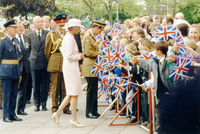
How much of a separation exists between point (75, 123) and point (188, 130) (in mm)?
2649

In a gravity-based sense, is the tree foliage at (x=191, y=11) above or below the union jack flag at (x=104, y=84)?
above

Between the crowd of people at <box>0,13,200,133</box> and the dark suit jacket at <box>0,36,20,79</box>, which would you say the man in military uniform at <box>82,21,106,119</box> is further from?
the dark suit jacket at <box>0,36,20,79</box>

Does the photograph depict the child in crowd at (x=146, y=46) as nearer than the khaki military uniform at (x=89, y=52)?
Yes

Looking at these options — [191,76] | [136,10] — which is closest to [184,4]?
[136,10]

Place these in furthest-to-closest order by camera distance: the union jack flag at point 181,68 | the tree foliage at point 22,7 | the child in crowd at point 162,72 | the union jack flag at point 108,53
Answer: the tree foliage at point 22,7 → the union jack flag at point 108,53 → the child in crowd at point 162,72 → the union jack flag at point 181,68

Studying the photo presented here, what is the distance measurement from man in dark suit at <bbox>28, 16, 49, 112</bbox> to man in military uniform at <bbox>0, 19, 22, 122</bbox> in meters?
1.21

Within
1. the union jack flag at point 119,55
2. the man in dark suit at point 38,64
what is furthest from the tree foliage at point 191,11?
the union jack flag at point 119,55

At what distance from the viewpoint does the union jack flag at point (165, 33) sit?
5.14m

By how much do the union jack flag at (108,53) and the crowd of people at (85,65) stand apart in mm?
300

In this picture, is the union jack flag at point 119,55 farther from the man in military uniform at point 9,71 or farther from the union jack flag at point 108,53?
the man in military uniform at point 9,71

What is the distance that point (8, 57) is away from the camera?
24.9ft

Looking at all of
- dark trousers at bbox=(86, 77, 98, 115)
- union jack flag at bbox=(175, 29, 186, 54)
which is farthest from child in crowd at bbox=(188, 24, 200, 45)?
dark trousers at bbox=(86, 77, 98, 115)

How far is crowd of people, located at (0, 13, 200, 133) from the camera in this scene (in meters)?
Result: 5.51

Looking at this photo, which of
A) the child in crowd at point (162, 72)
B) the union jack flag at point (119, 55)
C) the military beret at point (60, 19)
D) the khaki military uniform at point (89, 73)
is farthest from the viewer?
the military beret at point (60, 19)
